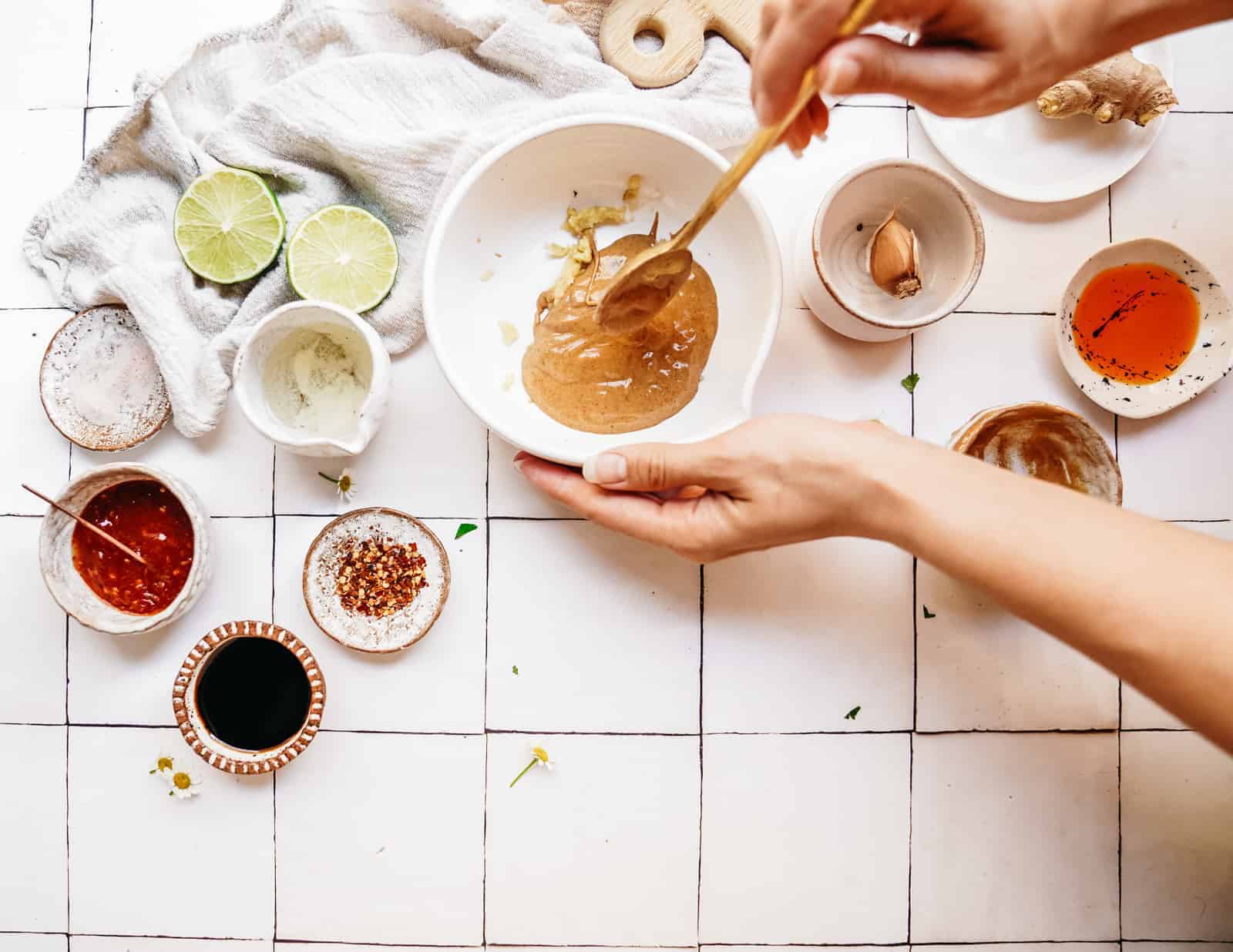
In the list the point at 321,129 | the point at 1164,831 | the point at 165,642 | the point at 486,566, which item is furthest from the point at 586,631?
the point at 1164,831

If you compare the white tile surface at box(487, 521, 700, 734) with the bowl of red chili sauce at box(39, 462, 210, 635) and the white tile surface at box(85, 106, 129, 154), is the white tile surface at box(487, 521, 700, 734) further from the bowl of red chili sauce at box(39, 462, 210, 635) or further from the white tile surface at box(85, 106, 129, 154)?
the white tile surface at box(85, 106, 129, 154)

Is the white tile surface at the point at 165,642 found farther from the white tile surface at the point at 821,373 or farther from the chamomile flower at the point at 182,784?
the white tile surface at the point at 821,373

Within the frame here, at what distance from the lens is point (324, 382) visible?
4.45ft

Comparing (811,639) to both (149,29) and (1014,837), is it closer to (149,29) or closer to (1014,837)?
(1014,837)

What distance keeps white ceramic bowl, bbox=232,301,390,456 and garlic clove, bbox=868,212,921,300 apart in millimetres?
773

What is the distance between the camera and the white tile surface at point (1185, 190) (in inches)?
56.2

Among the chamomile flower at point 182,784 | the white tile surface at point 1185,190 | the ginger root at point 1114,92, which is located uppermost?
the ginger root at point 1114,92

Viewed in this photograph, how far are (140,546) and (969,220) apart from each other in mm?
1381

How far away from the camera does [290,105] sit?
1.35 meters

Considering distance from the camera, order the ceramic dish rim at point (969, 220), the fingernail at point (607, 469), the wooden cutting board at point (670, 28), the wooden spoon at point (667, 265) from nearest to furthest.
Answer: the wooden spoon at point (667, 265) → the fingernail at point (607, 469) → the ceramic dish rim at point (969, 220) → the wooden cutting board at point (670, 28)

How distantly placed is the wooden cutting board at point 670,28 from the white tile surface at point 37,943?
5.64 feet

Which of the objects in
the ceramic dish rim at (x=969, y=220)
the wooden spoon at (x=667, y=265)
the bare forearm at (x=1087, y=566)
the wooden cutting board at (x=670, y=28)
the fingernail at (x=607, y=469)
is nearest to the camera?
the bare forearm at (x=1087, y=566)

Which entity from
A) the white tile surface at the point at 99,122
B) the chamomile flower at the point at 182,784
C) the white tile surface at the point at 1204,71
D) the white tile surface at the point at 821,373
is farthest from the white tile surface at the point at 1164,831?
the white tile surface at the point at 99,122

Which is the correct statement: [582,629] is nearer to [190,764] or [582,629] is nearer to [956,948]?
[190,764]
